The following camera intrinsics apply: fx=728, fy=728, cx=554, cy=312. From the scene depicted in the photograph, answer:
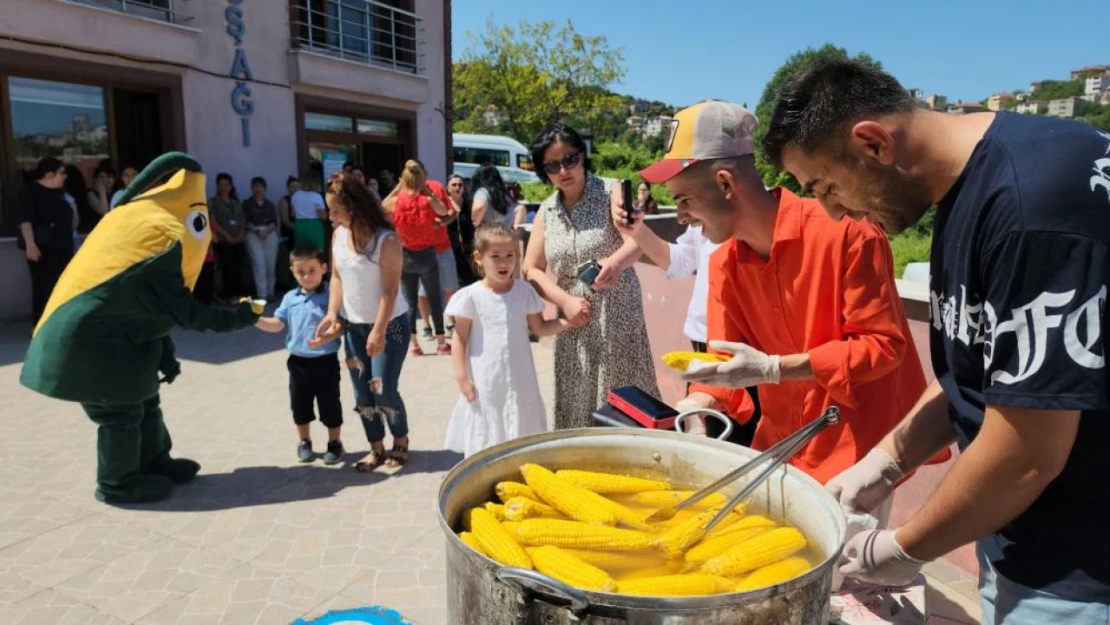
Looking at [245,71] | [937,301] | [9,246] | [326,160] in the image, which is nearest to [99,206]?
[9,246]

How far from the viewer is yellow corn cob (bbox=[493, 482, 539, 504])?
1.79 meters

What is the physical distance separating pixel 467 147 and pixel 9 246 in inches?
570

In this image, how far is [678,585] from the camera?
146 cm

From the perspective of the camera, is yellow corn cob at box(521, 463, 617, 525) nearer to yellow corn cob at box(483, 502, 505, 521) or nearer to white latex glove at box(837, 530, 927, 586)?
yellow corn cob at box(483, 502, 505, 521)

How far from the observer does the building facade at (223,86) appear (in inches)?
376

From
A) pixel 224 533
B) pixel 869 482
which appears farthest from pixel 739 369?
pixel 224 533

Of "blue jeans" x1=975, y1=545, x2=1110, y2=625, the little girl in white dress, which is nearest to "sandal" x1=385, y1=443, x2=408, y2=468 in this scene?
the little girl in white dress

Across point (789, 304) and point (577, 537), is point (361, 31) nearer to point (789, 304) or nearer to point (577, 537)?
point (789, 304)

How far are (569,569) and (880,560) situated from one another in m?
0.68

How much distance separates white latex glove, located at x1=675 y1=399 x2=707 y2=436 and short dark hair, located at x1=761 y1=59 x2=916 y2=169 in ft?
3.26

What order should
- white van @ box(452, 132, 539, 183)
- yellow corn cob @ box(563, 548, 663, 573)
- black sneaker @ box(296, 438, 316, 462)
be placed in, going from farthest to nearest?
white van @ box(452, 132, 539, 183) → black sneaker @ box(296, 438, 316, 462) → yellow corn cob @ box(563, 548, 663, 573)

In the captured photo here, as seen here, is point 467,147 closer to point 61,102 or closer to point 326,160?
point 326,160

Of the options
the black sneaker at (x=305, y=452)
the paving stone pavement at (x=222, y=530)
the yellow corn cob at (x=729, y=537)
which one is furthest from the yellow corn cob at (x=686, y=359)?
the black sneaker at (x=305, y=452)

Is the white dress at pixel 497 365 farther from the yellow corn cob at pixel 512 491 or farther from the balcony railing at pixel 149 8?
the balcony railing at pixel 149 8
